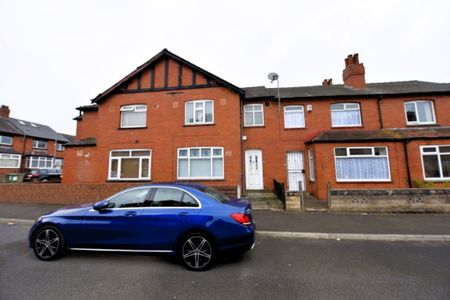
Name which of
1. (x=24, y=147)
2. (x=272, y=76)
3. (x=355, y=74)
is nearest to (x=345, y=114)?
(x=355, y=74)

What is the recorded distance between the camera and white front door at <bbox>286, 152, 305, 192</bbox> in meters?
12.1

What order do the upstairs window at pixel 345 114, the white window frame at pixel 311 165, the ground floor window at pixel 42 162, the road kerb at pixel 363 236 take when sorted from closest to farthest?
1. the road kerb at pixel 363 236
2. the white window frame at pixel 311 165
3. the upstairs window at pixel 345 114
4. the ground floor window at pixel 42 162

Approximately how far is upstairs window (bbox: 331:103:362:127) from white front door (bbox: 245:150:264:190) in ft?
17.3

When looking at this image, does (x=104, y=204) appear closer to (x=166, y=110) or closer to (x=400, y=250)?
(x=400, y=250)

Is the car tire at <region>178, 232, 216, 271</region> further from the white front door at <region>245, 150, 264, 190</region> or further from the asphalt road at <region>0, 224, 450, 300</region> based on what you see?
the white front door at <region>245, 150, 264, 190</region>

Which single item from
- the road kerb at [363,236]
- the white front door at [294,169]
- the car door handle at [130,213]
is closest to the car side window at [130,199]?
the car door handle at [130,213]

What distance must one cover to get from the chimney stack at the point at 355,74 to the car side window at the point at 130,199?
1580cm

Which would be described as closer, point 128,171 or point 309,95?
point 128,171

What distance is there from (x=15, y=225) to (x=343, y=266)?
1022cm

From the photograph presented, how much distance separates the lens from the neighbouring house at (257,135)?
10414 mm

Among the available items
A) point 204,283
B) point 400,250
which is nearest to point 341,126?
point 400,250

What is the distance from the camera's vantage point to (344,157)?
10.6 m

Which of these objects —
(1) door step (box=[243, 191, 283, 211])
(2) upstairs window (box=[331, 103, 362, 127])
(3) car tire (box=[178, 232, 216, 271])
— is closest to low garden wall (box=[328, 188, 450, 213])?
(1) door step (box=[243, 191, 283, 211])

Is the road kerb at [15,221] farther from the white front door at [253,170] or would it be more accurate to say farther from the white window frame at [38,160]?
the white window frame at [38,160]
